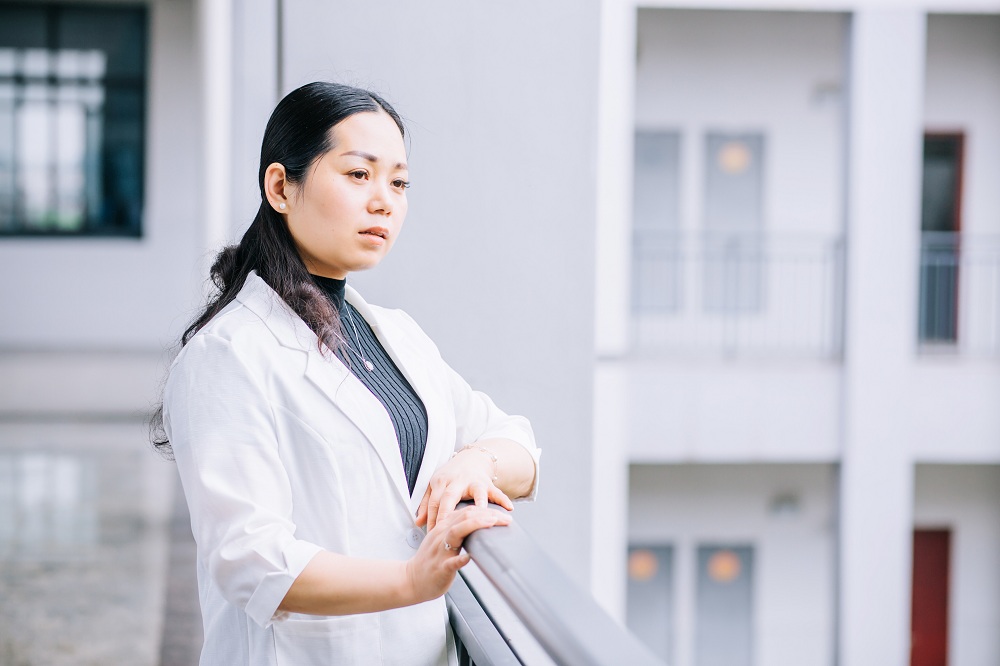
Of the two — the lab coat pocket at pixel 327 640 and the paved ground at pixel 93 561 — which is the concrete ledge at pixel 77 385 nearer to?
the paved ground at pixel 93 561

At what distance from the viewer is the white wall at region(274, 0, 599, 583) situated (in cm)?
175

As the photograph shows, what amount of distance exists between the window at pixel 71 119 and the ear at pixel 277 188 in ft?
28.9

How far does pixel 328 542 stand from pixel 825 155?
7.91 meters

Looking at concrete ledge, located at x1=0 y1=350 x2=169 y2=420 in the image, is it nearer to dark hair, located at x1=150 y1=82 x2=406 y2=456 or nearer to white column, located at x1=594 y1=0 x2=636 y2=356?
white column, located at x1=594 y1=0 x2=636 y2=356

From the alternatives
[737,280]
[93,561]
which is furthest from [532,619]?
[737,280]

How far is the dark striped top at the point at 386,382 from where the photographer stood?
1.12 m

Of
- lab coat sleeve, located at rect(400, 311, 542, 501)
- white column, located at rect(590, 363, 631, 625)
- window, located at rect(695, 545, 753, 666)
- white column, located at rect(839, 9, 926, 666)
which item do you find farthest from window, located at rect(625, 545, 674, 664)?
lab coat sleeve, located at rect(400, 311, 542, 501)

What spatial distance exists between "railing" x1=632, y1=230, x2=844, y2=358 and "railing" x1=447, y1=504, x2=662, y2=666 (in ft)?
23.1

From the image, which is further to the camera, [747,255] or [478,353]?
[747,255]

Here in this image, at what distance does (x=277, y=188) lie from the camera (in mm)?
1089

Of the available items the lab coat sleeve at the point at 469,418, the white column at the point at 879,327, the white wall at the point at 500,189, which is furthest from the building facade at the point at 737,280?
the lab coat sleeve at the point at 469,418

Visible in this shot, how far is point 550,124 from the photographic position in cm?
180

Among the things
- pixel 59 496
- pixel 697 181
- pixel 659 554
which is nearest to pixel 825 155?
pixel 697 181

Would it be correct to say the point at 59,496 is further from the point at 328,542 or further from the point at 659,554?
the point at 659,554
